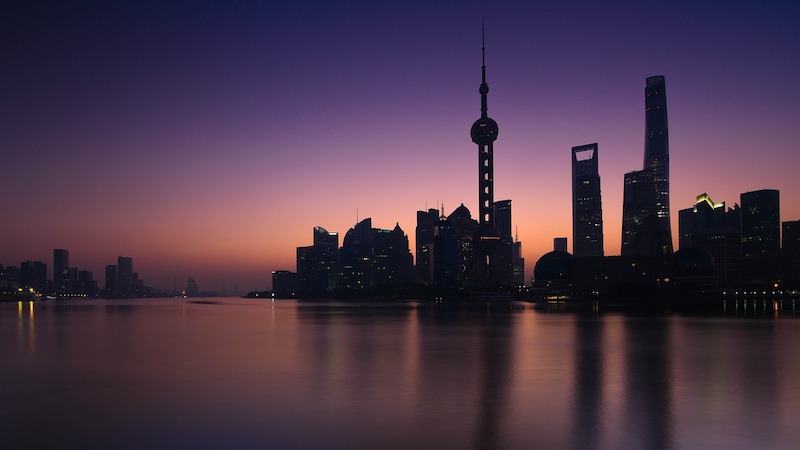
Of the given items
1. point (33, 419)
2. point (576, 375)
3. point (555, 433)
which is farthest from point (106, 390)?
point (576, 375)

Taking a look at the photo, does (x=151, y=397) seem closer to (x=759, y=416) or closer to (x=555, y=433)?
(x=555, y=433)

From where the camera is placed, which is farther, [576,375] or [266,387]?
[576,375]

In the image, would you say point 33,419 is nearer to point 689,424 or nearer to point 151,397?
point 151,397

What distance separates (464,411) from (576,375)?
14713 millimetres

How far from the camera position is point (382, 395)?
33.4m

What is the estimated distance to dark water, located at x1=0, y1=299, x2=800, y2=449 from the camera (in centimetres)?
2425

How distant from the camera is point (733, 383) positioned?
37562 mm

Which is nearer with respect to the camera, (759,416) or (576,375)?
(759,416)

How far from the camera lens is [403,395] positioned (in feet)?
109

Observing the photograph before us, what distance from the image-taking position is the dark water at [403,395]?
79.6ft

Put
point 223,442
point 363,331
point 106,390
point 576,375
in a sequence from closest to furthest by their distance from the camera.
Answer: point 223,442
point 106,390
point 576,375
point 363,331

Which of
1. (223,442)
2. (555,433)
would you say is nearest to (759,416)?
(555,433)

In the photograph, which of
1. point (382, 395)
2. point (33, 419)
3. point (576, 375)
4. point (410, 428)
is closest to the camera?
point (410, 428)

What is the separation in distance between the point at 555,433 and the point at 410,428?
5532 millimetres
